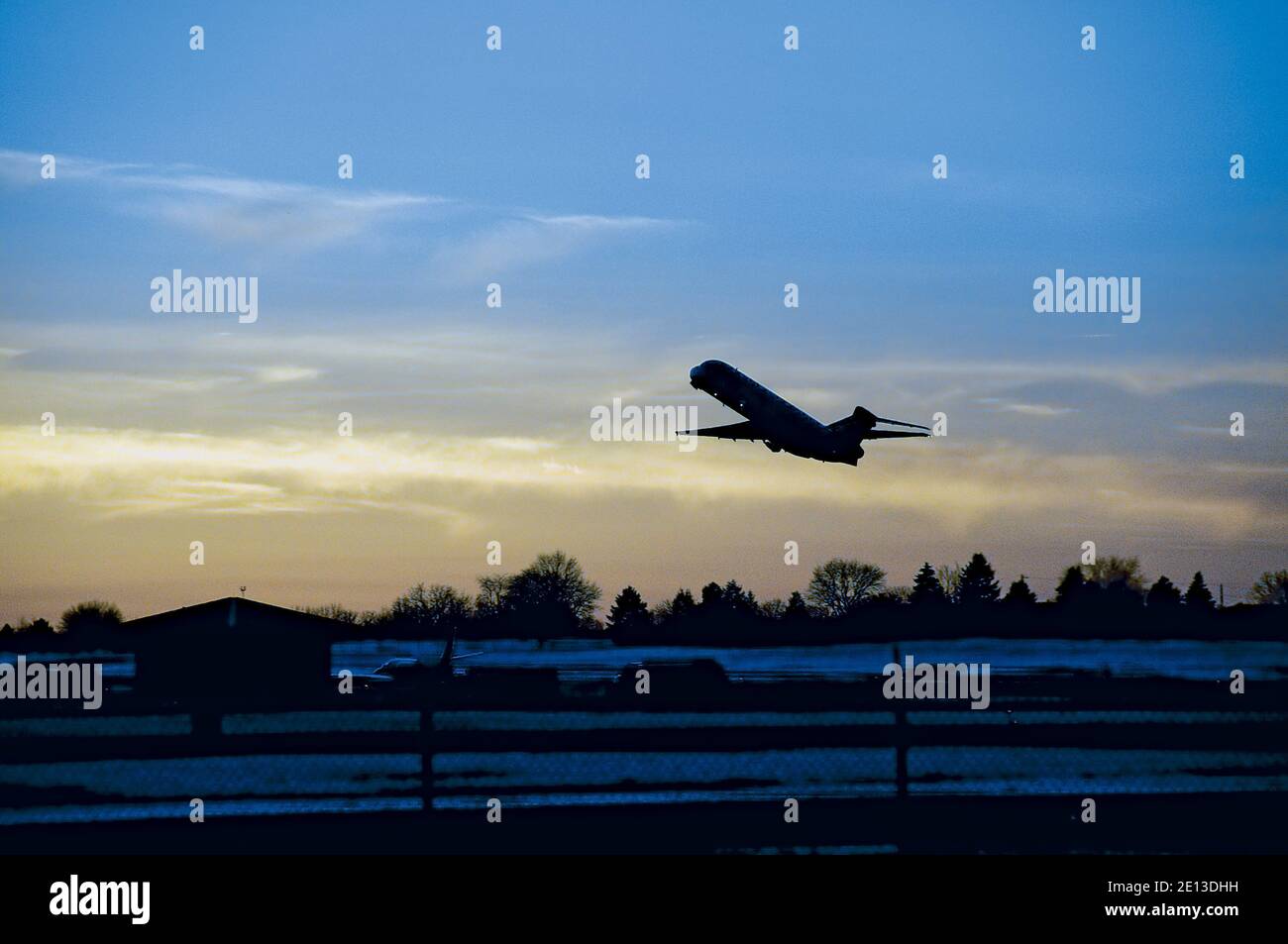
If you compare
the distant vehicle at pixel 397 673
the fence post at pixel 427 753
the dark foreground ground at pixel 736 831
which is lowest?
the distant vehicle at pixel 397 673

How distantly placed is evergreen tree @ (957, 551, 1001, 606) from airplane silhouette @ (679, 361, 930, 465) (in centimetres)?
4521

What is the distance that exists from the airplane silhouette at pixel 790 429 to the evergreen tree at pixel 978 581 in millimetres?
45210

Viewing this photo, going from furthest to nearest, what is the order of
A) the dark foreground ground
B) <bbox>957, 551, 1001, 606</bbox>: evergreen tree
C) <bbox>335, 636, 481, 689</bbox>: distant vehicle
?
1. <bbox>957, 551, 1001, 606</bbox>: evergreen tree
2. <bbox>335, 636, 481, 689</bbox>: distant vehicle
3. the dark foreground ground

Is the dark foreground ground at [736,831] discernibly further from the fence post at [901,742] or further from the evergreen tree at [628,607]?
the evergreen tree at [628,607]

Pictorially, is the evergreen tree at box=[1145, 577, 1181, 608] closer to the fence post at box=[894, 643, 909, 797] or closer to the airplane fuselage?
the airplane fuselage

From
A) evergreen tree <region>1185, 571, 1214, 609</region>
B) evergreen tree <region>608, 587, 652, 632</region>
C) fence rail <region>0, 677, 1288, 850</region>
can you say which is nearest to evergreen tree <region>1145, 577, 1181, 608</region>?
evergreen tree <region>1185, 571, 1214, 609</region>

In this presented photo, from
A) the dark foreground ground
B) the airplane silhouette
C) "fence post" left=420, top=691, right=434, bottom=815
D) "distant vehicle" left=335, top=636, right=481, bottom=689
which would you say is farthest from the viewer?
the airplane silhouette

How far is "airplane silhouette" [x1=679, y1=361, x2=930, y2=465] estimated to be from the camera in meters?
44.6

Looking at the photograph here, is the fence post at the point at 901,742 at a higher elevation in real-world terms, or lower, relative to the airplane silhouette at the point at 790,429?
lower

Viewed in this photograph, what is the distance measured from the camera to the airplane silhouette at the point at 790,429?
44625 millimetres

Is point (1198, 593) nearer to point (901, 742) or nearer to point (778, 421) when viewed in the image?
point (778, 421)

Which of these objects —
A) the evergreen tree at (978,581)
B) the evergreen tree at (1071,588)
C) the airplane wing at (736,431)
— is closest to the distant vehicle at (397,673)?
the airplane wing at (736,431)
